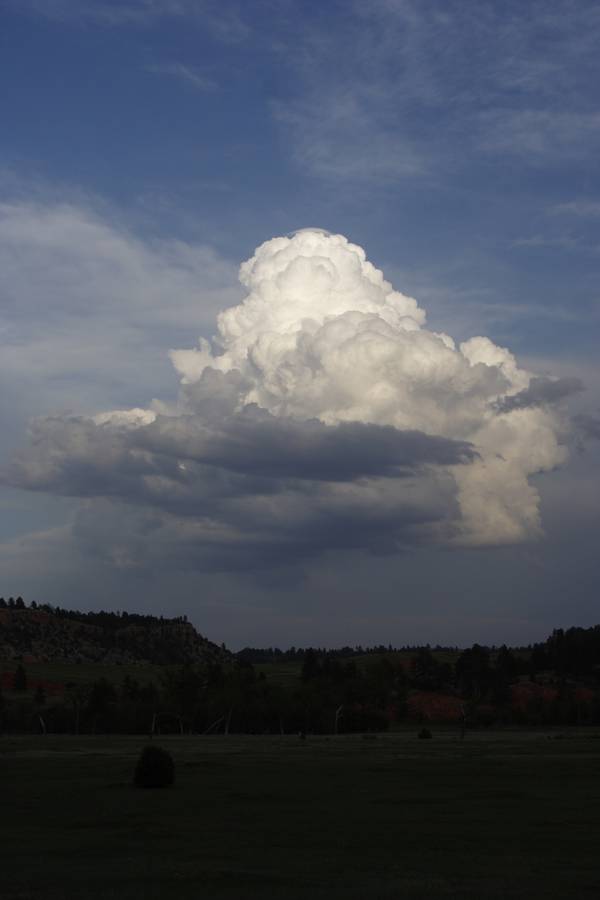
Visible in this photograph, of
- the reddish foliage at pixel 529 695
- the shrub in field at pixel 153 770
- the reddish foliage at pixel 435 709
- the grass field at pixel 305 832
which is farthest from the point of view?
the reddish foliage at pixel 435 709

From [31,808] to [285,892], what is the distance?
25444mm

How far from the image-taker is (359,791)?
52406 mm

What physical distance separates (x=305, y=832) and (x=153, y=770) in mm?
17961

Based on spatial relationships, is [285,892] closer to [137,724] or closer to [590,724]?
[137,724]

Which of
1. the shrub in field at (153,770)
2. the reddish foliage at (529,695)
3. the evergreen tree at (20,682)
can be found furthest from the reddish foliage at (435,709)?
the shrub in field at (153,770)

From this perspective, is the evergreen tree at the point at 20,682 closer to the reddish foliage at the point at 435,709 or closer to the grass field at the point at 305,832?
the reddish foliage at the point at 435,709

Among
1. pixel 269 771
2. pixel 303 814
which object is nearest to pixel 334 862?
pixel 303 814

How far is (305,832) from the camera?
3669 centimetres

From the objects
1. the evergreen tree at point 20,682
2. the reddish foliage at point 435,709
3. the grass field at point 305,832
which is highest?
the evergreen tree at point 20,682

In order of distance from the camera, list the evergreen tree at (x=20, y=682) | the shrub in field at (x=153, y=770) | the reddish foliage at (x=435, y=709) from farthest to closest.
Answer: the evergreen tree at (x=20, y=682) → the reddish foliage at (x=435, y=709) → the shrub in field at (x=153, y=770)

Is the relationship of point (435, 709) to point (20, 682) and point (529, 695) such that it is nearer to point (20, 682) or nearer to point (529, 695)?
point (529, 695)

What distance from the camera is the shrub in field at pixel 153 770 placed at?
52594mm

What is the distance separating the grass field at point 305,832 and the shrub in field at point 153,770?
3.29 ft

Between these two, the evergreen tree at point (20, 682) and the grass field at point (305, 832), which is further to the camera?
the evergreen tree at point (20, 682)
